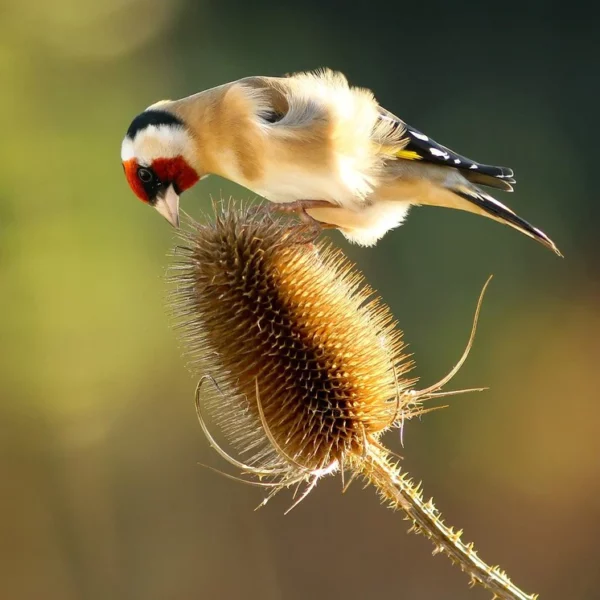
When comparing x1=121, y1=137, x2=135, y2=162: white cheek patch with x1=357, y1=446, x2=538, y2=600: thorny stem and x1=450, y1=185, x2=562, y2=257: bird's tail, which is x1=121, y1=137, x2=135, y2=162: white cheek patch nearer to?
x1=450, y1=185, x2=562, y2=257: bird's tail

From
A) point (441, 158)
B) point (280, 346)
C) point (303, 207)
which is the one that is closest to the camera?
point (280, 346)

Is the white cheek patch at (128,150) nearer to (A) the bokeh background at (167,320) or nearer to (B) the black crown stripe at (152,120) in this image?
(B) the black crown stripe at (152,120)

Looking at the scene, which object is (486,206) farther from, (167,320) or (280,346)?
(167,320)

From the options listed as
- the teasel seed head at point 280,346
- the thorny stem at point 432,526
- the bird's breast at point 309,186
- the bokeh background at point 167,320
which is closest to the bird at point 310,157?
the bird's breast at point 309,186

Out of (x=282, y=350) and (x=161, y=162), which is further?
(x=161, y=162)

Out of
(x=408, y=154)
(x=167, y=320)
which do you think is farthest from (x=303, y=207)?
(x=167, y=320)

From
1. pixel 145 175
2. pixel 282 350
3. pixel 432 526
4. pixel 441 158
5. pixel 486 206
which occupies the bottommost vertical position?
pixel 432 526

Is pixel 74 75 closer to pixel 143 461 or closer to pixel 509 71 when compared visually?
pixel 143 461
